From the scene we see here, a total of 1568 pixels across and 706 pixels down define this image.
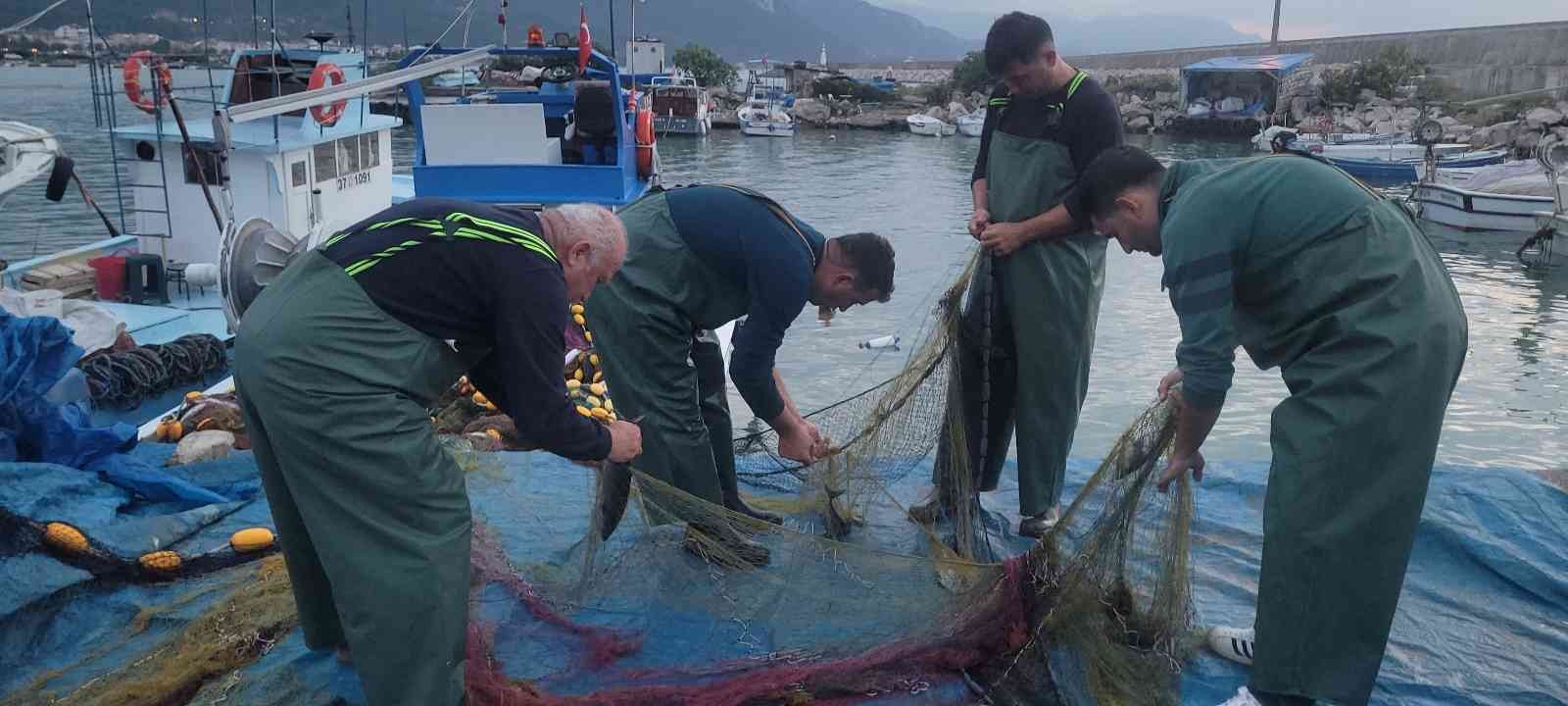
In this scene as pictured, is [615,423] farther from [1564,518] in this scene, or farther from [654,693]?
[1564,518]

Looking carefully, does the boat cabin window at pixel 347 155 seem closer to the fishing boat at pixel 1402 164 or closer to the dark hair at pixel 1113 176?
the dark hair at pixel 1113 176

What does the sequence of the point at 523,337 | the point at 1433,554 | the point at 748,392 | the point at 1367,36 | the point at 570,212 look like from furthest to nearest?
the point at 1367,36, the point at 1433,554, the point at 748,392, the point at 570,212, the point at 523,337

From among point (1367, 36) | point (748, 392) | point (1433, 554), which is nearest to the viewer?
point (748, 392)

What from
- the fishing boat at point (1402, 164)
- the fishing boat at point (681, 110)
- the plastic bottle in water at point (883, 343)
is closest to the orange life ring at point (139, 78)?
the plastic bottle in water at point (883, 343)

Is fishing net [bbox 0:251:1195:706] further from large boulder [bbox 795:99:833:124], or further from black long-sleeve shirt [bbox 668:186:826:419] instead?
large boulder [bbox 795:99:833:124]

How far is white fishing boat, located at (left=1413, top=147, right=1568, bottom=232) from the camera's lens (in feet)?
57.5

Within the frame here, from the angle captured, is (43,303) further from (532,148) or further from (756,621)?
(532,148)

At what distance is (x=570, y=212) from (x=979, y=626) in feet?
5.16

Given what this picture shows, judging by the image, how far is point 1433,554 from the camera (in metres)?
3.84

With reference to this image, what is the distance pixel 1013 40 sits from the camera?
356 cm

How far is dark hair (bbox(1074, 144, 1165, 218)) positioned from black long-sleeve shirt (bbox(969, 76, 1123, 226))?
0.74m

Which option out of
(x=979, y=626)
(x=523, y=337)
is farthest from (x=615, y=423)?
(x=979, y=626)

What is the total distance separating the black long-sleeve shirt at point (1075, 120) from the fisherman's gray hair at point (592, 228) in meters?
1.60

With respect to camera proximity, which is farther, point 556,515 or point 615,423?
point 556,515
